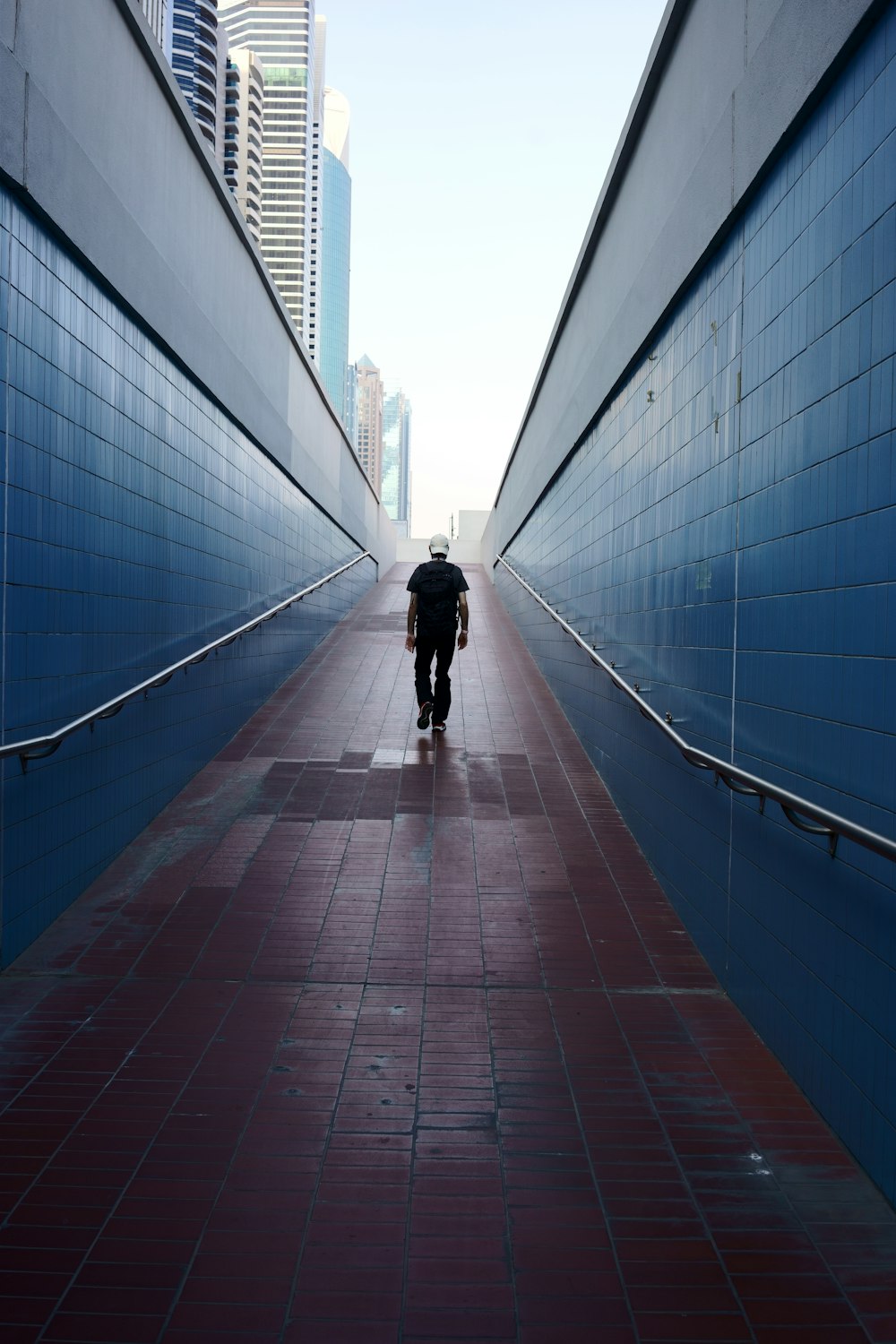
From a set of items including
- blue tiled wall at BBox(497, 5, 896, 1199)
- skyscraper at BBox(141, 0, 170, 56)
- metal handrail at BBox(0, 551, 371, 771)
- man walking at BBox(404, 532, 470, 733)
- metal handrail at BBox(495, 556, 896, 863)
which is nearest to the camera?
metal handrail at BBox(495, 556, 896, 863)

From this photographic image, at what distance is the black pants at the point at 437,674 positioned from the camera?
8984mm

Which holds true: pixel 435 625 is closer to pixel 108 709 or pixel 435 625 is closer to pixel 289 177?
pixel 108 709

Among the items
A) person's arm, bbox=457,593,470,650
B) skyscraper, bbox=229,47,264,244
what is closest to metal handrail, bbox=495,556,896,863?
person's arm, bbox=457,593,470,650

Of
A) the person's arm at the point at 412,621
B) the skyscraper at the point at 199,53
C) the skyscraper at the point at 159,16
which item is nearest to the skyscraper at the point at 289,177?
the skyscraper at the point at 199,53

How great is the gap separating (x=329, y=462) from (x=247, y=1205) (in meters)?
13.0

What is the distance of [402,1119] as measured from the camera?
3.47 m

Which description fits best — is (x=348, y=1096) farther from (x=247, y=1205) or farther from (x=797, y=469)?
(x=797, y=469)

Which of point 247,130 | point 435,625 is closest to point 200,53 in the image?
point 247,130

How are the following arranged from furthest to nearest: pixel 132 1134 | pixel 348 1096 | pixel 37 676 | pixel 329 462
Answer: pixel 329 462
pixel 37 676
pixel 348 1096
pixel 132 1134

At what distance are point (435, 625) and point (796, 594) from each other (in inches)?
213

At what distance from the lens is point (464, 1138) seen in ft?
11.0

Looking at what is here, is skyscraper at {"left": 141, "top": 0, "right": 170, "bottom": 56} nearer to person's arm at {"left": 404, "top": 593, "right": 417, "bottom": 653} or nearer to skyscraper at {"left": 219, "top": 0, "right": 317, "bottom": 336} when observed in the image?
skyscraper at {"left": 219, "top": 0, "right": 317, "bottom": 336}

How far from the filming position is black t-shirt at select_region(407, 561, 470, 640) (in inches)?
352

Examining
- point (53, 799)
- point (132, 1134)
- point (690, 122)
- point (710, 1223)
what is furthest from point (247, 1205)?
point (690, 122)
